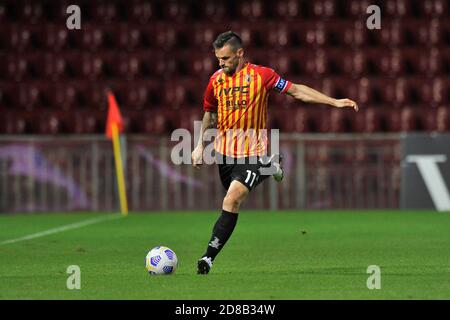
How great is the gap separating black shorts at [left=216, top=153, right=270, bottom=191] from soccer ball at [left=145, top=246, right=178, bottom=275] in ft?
2.70

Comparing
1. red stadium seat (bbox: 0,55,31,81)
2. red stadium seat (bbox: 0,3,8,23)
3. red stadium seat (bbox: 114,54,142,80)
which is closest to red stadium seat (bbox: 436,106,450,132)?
red stadium seat (bbox: 114,54,142,80)

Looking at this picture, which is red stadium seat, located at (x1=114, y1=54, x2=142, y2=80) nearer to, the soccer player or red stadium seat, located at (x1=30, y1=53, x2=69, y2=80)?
red stadium seat, located at (x1=30, y1=53, x2=69, y2=80)

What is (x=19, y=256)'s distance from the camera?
34.2ft

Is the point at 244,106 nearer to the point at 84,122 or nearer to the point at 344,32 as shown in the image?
the point at 84,122

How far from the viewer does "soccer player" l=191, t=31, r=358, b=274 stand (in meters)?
8.70

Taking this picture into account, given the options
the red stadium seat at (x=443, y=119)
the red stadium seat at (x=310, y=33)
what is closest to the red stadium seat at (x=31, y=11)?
the red stadium seat at (x=310, y=33)

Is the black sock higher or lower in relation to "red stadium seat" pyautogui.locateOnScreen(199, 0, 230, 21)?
lower

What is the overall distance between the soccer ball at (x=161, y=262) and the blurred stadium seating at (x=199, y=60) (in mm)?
12523

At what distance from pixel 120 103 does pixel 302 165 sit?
454 centimetres

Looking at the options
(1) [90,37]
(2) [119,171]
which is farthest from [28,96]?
(2) [119,171]

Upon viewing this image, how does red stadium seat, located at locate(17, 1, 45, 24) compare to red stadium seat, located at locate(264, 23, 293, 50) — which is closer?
red stadium seat, located at locate(264, 23, 293, 50)

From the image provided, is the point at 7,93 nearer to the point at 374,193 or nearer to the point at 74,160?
the point at 74,160

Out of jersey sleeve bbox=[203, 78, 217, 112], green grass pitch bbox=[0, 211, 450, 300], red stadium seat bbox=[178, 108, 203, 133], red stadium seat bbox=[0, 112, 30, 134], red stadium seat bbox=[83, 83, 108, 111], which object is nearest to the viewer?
green grass pitch bbox=[0, 211, 450, 300]
